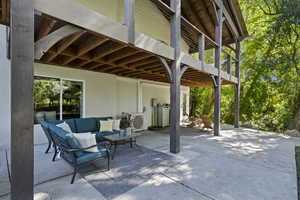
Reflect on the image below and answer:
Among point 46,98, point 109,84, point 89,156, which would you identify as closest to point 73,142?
point 89,156

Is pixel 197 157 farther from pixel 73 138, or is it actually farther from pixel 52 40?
pixel 52 40

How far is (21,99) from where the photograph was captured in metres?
1.71

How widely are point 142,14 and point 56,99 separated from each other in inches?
191

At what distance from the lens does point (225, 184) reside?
2703 millimetres

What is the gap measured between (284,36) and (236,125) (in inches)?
236

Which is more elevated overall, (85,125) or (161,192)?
(85,125)

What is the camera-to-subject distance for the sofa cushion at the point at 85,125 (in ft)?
16.1

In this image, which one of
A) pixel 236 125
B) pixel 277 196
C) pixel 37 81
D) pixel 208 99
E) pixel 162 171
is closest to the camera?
pixel 277 196

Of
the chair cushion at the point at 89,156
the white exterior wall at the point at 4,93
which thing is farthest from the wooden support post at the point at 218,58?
the white exterior wall at the point at 4,93

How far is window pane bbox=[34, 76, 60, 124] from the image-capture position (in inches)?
190

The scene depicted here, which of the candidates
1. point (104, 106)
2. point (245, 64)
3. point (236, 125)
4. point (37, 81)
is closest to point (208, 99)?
point (245, 64)

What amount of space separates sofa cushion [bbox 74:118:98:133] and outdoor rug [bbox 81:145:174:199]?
1457 mm

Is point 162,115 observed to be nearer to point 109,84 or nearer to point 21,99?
point 109,84

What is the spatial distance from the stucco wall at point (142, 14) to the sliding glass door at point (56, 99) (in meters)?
2.76
